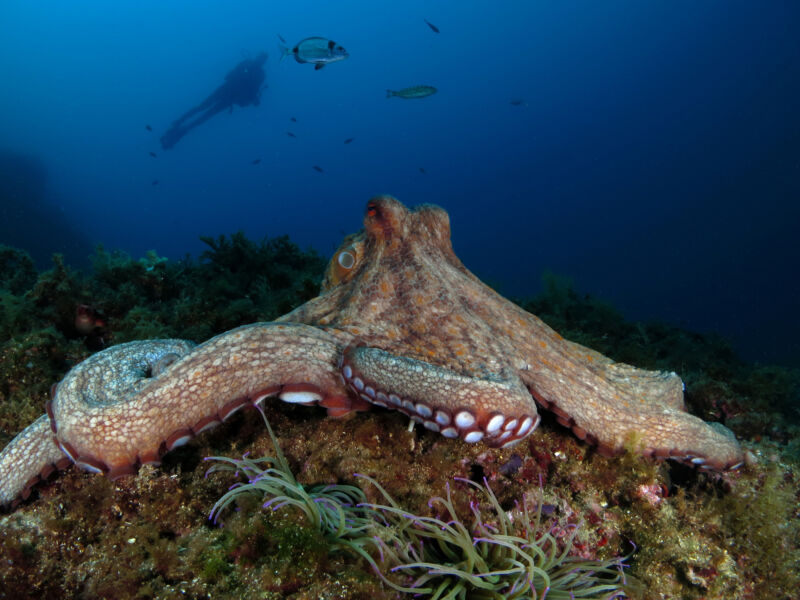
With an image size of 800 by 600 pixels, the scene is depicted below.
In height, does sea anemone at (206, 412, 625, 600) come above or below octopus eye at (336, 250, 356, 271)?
below

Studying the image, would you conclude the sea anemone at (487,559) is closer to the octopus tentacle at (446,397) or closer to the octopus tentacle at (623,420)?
A: the octopus tentacle at (446,397)

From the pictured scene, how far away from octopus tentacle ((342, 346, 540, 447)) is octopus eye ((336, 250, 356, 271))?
1.36 metres

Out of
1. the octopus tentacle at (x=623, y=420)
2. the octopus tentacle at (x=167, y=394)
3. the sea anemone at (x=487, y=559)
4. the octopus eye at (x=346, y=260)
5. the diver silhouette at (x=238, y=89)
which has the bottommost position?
the diver silhouette at (x=238, y=89)

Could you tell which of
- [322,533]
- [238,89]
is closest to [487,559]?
[322,533]

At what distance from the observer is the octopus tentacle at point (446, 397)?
2.57 metres

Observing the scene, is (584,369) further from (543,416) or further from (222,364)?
(222,364)

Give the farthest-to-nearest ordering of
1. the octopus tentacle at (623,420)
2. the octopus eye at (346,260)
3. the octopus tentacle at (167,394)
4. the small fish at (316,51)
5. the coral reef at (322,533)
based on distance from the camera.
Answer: the small fish at (316,51), the octopus eye at (346,260), the octopus tentacle at (623,420), the octopus tentacle at (167,394), the coral reef at (322,533)

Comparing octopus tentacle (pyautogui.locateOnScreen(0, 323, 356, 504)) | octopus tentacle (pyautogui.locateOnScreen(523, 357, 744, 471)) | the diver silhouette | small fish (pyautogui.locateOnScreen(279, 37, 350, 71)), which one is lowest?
the diver silhouette

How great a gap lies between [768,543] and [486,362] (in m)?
2.49

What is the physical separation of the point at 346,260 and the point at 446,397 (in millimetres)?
1875

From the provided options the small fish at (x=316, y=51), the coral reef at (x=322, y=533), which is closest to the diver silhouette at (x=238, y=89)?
the small fish at (x=316, y=51)

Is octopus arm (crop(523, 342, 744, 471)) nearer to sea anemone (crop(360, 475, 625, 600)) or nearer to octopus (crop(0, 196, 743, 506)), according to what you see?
octopus (crop(0, 196, 743, 506))

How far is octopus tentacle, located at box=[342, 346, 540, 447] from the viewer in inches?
101

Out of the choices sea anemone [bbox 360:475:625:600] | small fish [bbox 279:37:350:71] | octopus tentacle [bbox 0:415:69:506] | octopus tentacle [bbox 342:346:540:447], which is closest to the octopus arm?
octopus tentacle [bbox 342:346:540:447]
